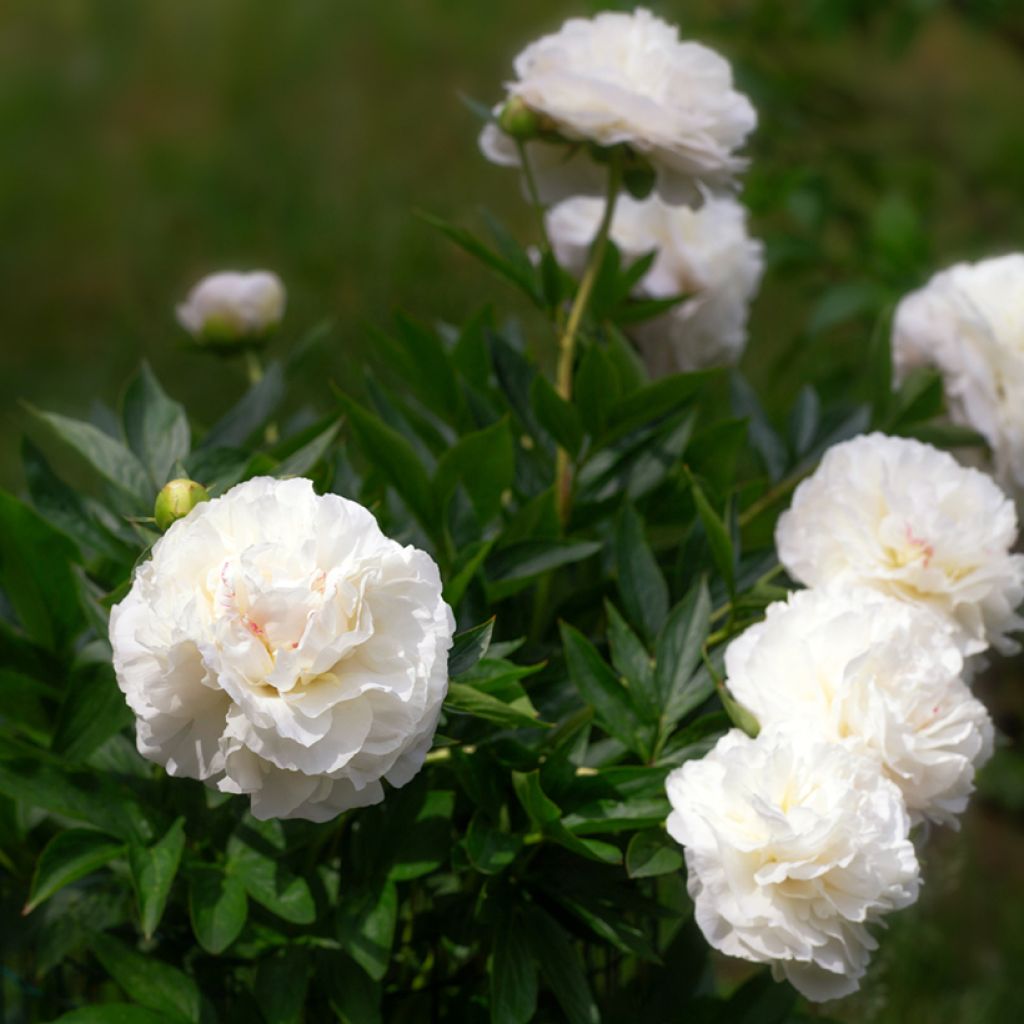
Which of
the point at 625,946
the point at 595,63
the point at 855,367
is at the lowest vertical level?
the point at 855,367

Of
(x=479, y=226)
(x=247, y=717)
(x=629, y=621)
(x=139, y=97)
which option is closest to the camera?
(x=247, y=717)

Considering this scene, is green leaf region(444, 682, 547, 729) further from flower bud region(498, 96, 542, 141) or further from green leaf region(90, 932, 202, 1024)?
flower bud region(498, 96, 542, 141)

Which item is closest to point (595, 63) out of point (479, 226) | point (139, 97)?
point (479, 226)

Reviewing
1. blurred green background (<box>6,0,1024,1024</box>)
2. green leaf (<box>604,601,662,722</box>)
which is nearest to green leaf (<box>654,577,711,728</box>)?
green leaf (<box>604,601,662,722</box>)

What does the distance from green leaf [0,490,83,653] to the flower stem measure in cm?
27

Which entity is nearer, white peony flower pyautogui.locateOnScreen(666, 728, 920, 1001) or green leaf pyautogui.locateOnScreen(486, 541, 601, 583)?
white peony flower pyautogui.locateOnScreen(666, 728, 920, 1001)

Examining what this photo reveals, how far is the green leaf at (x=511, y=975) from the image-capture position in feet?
2.17

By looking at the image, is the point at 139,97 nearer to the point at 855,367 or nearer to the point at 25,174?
the point at 25,174

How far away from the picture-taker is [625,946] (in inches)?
26.0

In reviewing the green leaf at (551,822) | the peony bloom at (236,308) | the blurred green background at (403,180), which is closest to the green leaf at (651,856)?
the green leaf at (551,822)

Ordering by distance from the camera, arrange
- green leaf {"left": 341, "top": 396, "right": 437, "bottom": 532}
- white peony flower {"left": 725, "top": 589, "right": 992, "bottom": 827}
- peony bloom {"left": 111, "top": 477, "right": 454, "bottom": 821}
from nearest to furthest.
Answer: peony bloom {"left": 111, "top": 477, "right": 454, "bottom": 821} → white peony flower {"left": 725, "top": 589, "right": 992, "bottom": 827} → green leaf {"left": 341, "top": 396, "right": 437, "bottom": 532}

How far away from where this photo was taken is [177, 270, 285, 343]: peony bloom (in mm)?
974

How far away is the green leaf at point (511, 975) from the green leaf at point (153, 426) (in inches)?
11.7

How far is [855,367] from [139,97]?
279 cm
